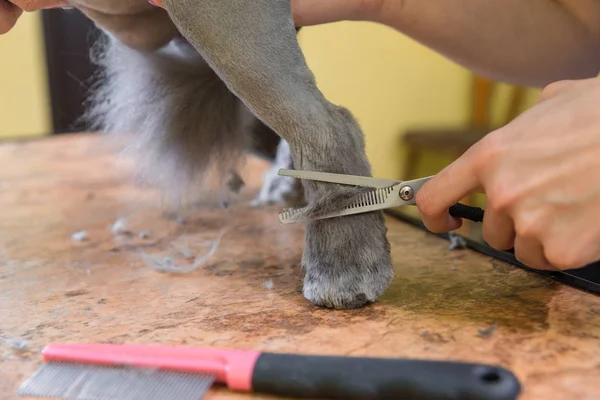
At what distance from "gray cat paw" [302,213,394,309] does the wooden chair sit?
142 cm

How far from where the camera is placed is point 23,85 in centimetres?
193

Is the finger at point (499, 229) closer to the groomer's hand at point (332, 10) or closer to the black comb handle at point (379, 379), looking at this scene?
the black comb handle at point (379, 379)

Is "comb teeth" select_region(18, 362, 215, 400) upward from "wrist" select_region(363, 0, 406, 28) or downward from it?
downward

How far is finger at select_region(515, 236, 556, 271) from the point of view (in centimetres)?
43

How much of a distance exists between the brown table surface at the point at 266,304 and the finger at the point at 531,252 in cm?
4

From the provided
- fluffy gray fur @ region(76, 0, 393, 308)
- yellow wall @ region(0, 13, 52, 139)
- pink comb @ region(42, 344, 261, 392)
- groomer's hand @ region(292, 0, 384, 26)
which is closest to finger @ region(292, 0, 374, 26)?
groomer's hand @ region(292, 0, 384, 26)

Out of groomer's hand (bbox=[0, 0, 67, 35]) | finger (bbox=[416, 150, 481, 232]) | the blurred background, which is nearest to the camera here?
finger (bbox=[416, 150, 481, 232])

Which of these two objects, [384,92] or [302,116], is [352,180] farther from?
[384,92]

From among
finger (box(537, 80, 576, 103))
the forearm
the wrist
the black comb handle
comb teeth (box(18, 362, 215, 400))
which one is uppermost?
the wrist

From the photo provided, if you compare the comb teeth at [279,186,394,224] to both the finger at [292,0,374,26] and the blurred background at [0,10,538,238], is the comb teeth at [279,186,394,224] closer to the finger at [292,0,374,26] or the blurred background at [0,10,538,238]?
the finger at [292,0,374,26]

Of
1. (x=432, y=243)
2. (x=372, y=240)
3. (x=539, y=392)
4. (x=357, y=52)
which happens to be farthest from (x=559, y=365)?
(x=357, y=52)

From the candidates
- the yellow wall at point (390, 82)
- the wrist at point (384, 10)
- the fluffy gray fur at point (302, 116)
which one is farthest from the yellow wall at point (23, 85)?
the fluffy gray fur at point (302, 116)

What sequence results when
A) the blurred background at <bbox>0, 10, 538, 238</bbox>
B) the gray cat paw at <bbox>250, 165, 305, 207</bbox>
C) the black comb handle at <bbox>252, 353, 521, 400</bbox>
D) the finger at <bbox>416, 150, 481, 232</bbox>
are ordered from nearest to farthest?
the black comb handle at <bbox>252, 353, 521, 400</bbox> < the finger at <bbox>416, 150, 481, 232</bbox> < the gray cat paw at <bbox>250, 165, 305, 207</bbox> < the blurred background at <bbox>0, 10, 538, 238</bbox>

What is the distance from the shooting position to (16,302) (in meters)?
0.52
